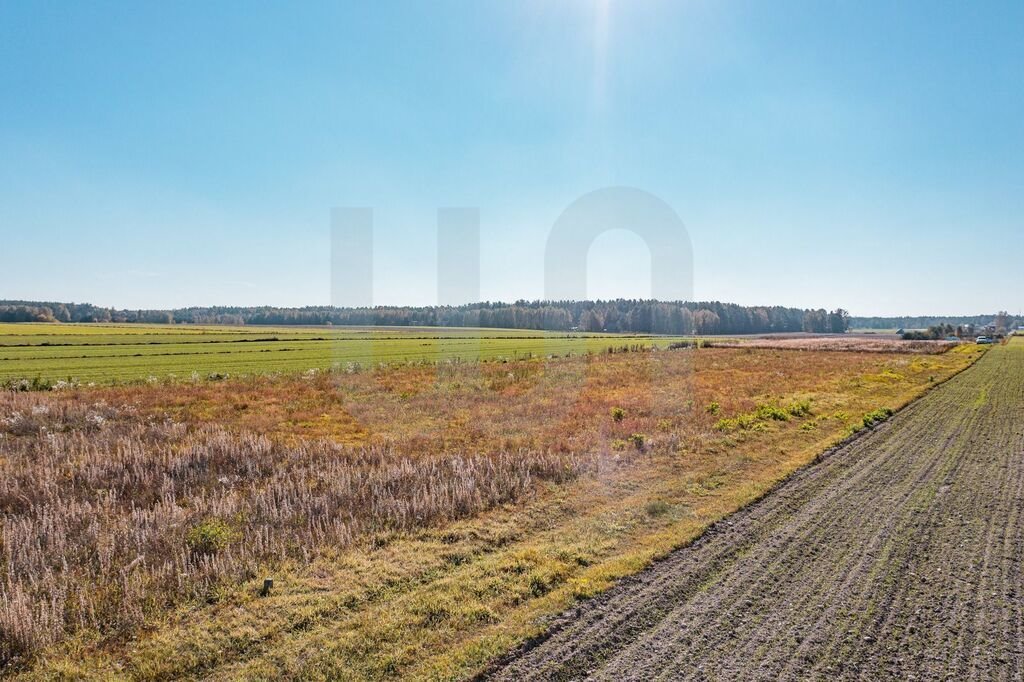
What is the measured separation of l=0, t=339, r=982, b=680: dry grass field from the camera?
18.1 ft

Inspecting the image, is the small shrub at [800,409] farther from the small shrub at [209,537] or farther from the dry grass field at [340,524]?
the small shrub at [209,537]

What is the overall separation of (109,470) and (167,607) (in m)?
7.76

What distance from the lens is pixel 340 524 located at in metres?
8.49

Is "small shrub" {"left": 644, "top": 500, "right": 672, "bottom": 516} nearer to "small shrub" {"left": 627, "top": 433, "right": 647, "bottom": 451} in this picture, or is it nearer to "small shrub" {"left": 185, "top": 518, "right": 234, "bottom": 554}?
"small shrub" {"left": 627, "top": 433, "right": 647, "bottom": 451}

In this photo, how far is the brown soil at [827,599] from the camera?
16.6ft

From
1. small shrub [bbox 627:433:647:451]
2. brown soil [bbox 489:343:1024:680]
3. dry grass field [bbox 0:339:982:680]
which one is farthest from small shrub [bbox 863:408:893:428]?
small shrub [bbox 627:433:647:451]

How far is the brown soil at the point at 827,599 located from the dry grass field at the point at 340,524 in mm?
633

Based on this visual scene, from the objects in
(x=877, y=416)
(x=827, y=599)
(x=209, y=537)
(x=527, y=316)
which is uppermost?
(x=527, y=316)

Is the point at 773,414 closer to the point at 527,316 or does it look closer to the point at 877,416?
the point at 877,416

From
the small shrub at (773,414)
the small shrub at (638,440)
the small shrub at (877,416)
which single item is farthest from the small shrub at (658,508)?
the small shrub at (877,416)

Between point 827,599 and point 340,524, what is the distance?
7.22m

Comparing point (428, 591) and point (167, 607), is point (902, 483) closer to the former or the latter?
point (428, 591)

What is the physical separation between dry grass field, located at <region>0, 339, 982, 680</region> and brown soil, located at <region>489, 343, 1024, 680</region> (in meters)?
0.63

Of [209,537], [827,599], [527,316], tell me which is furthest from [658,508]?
[527,316]
